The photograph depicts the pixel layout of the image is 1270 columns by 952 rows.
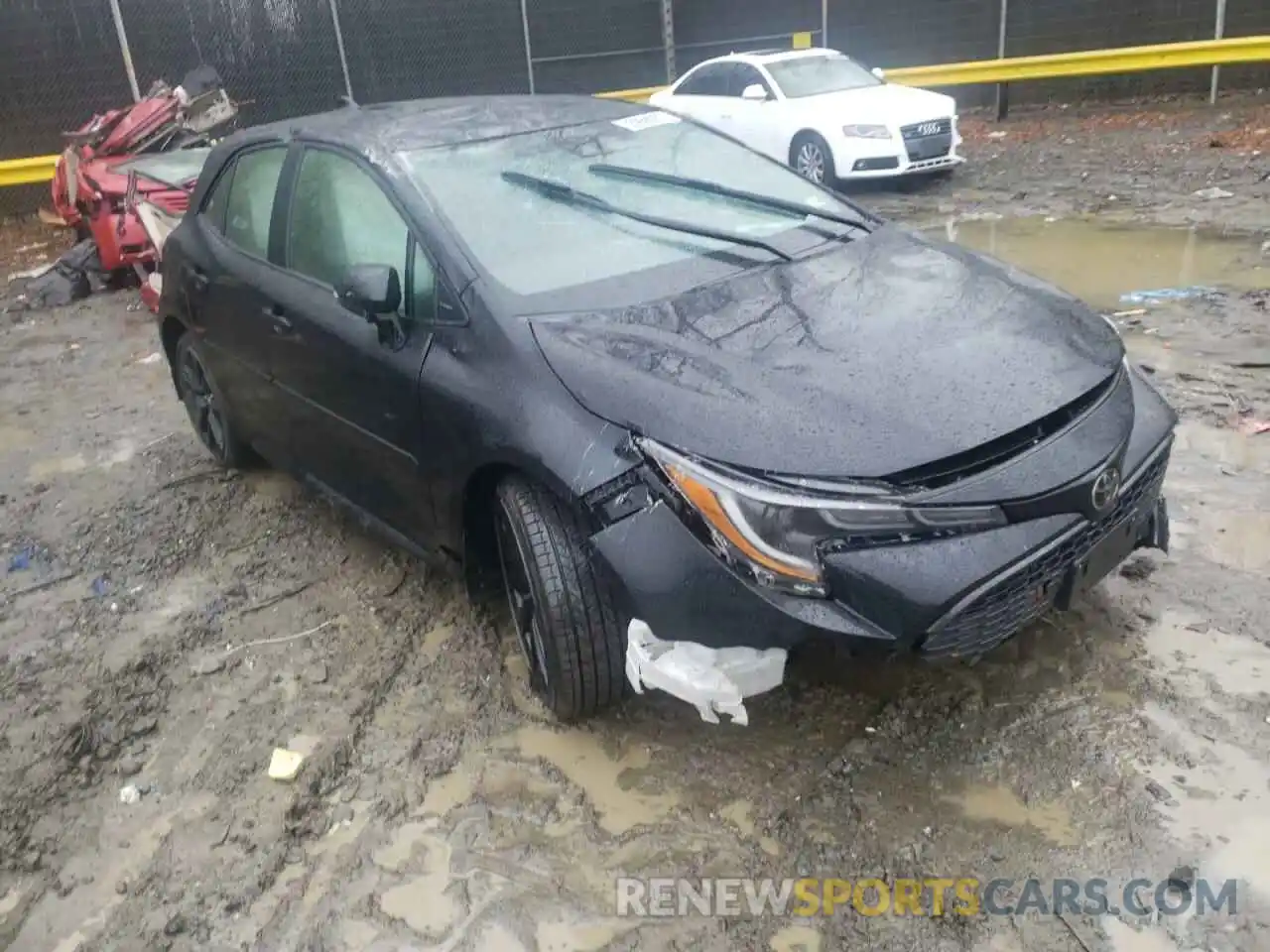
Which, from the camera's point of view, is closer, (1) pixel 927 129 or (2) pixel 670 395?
(2) pixel 670 395

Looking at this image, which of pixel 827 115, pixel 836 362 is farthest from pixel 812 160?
pixel 836 362

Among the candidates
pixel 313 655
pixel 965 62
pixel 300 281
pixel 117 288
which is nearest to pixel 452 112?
pixel 300 281

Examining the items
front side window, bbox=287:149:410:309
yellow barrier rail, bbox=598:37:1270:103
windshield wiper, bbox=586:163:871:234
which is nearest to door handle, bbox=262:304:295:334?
front side window, bbox=287:149:410:309

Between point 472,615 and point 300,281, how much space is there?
138cm

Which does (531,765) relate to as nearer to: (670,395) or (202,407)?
(670,395)

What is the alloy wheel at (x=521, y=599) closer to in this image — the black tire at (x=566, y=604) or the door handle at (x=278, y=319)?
the black tire at (x=566, y=604)

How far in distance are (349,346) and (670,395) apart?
54.7 inches

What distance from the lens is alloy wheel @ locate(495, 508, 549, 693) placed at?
3.14m

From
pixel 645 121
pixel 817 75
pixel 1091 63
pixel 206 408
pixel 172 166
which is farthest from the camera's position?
Answer: pixel 1091 63

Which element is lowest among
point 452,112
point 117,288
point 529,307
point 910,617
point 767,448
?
point 117,288

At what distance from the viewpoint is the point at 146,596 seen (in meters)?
4.25

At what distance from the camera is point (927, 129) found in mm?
10781

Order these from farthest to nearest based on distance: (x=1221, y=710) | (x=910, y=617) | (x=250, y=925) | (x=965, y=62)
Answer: (x=965, y=62) < (x=1221, y=710) < (x=250, y=925) < (x=910, y=617)

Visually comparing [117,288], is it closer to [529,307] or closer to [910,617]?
[529,307]
